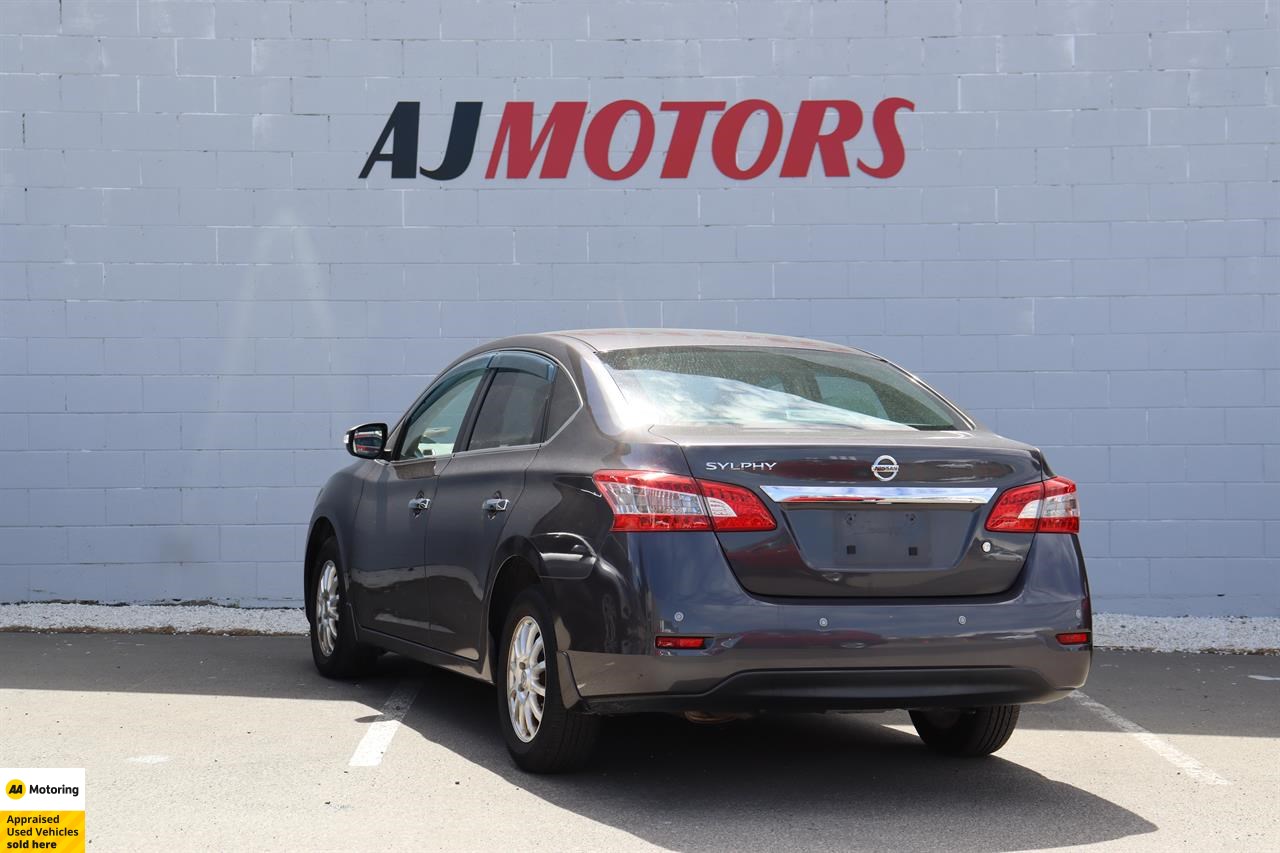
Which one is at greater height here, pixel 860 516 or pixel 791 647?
pixel 860 516

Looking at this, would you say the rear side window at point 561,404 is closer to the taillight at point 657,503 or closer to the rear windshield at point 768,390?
the rear windshield at point 768,390

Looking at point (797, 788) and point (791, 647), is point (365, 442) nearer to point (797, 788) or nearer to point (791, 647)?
point (797, 788)

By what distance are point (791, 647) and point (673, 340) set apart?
165cm

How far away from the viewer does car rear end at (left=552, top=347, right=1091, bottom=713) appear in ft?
16.3

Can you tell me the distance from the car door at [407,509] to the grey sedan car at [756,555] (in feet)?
2.21

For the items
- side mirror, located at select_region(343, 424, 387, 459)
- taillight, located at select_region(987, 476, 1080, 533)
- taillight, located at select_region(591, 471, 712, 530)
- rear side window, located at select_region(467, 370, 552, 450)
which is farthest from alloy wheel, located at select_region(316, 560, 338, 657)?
taillight, located at select_region(987, 476, 1080, 533)

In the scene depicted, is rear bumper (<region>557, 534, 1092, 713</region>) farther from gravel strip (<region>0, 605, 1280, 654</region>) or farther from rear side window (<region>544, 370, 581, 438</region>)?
gravel strip (<region>0, 605, 1280, 654</region>)

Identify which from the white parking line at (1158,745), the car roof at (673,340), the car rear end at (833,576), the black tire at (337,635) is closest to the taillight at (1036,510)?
the car rear end at (833,576)

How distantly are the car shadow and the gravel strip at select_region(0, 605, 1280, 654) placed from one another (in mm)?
3295

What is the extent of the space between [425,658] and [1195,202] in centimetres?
644

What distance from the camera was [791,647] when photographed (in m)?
4.95

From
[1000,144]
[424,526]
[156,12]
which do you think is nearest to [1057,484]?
[424,526]

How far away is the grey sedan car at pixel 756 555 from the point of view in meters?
4.97

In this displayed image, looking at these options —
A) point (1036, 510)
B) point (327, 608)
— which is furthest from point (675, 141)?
point (1036, 510)
